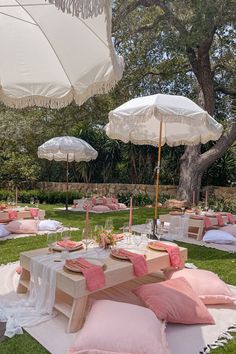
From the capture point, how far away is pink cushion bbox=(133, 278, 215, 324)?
3227 mm

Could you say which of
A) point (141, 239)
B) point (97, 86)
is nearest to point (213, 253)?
point (141, 239)

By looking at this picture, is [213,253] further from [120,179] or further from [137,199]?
[120,179]

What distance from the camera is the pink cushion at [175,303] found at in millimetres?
3227

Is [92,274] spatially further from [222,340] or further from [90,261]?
[222,340]

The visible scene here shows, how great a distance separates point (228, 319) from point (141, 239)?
139cm

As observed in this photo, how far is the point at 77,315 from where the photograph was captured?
3121mm

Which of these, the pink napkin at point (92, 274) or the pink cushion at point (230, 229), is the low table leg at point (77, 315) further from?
the pink cushion at point (230, 229)

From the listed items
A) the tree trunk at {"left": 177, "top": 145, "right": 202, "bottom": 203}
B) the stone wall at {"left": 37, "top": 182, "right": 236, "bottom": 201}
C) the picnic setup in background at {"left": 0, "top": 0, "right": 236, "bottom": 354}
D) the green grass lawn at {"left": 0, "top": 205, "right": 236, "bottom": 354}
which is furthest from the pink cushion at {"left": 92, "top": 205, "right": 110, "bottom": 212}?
the picnic setup in background at {"left": 0, "top": 0, "right": 236, "bottom": 354}

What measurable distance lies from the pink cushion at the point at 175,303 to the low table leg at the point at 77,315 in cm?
66

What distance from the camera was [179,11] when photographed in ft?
39.3

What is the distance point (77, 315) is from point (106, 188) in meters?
11.7

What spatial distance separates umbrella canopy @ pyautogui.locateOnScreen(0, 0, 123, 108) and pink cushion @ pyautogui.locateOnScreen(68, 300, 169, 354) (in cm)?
215

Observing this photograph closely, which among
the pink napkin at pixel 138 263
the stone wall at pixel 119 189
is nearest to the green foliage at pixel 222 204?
the stone wall at pixel 119 189

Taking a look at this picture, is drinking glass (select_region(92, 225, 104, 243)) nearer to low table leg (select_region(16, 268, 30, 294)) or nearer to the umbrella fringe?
low table leg (select_region(16, 268, 30, 294))
